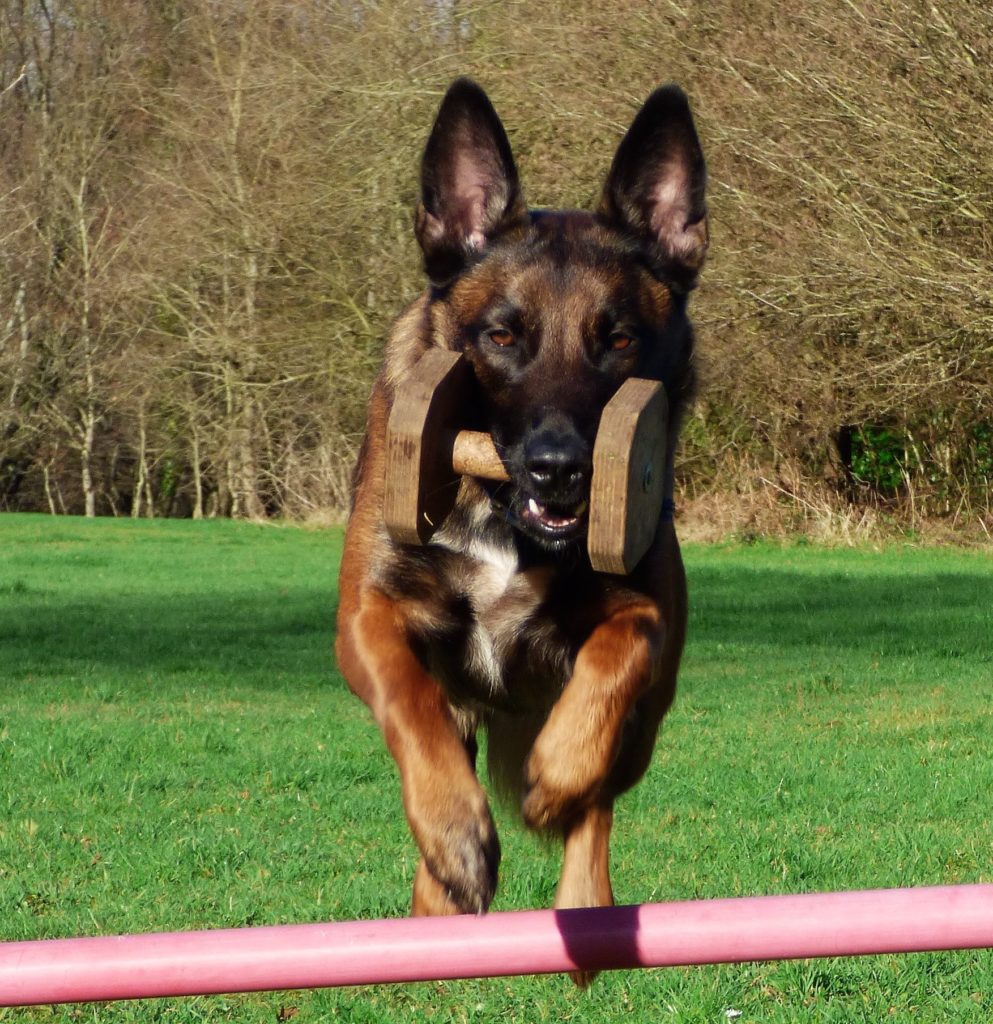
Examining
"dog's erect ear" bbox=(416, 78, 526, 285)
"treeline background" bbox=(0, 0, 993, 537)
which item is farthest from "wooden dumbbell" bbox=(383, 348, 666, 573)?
"treeline background" bbox=(0, 0, 993, 537)

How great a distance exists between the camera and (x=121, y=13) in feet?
90.1

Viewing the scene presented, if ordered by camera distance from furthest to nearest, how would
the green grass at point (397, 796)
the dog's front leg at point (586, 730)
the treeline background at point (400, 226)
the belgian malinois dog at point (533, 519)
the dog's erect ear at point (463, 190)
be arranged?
the treeline background at point (400, 226), the green grass at point (397, 796), the dog's erect ear at point (463, 190), the belgian malinois dog at point (533, 519), the dog's front leg at point (586, 730)

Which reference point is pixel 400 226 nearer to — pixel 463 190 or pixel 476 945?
pixel 463 190

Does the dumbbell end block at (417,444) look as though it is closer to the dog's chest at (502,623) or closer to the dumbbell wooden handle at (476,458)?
the dumbbell wooden handle at (476,458)

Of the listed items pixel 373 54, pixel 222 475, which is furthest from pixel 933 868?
pixel 222 475

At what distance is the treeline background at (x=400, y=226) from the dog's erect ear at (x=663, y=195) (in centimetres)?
898

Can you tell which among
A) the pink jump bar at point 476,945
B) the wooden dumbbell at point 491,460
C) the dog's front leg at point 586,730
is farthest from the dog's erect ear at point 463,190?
the pink jump bar at point 476,945

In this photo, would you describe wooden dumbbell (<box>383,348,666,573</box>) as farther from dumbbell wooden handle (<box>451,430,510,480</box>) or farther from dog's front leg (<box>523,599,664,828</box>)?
dog's front leg (<box>523,599,664,828</box>)

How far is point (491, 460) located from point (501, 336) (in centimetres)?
51

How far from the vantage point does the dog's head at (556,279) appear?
3.33 m

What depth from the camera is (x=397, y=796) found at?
721cm

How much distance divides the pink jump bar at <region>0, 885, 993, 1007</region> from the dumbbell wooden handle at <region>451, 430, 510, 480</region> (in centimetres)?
100

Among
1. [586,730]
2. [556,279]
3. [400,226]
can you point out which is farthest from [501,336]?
[400,226]

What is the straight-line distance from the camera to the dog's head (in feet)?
10.9
